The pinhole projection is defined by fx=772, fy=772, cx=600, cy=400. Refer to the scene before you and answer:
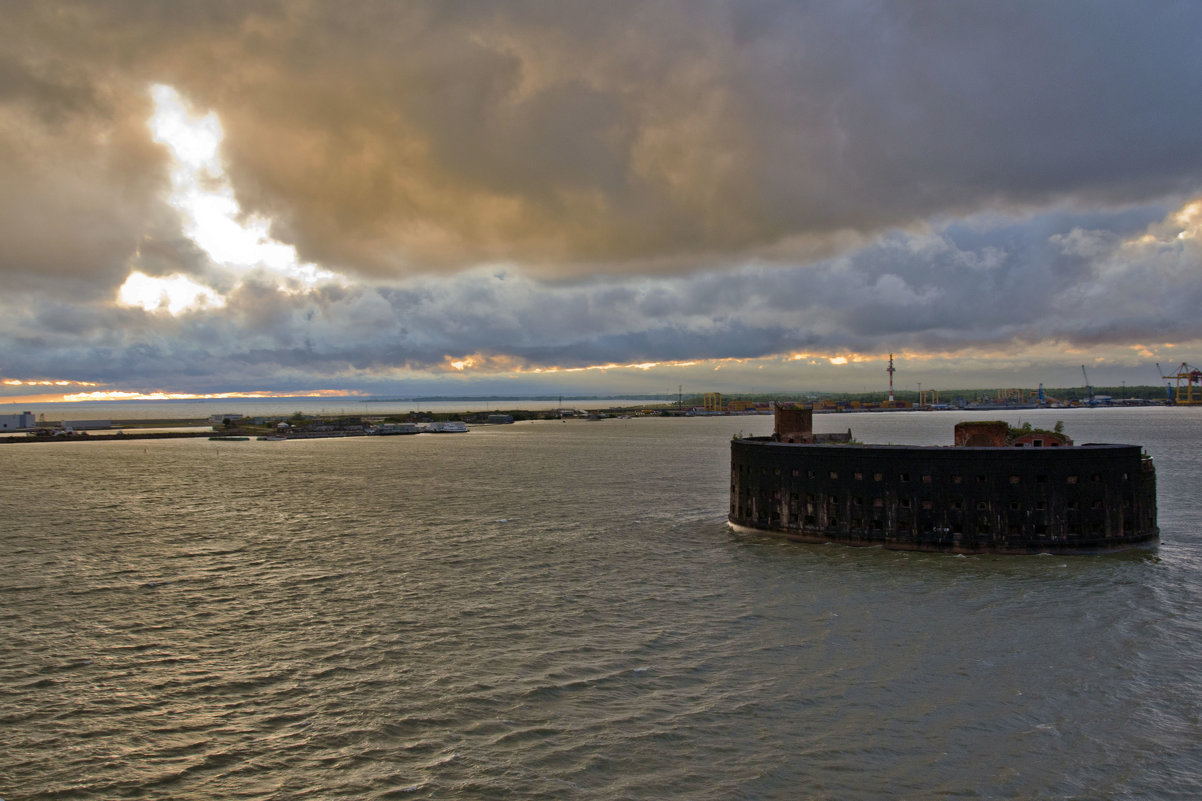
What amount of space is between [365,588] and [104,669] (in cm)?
1274

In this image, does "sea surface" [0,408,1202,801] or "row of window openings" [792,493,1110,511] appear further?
"row of window openings" [792,493,1110,511]

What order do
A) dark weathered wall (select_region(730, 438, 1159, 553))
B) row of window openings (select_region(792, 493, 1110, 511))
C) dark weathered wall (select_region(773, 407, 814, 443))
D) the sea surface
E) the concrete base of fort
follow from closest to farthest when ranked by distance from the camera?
1. the sea surface
2. the concrete base of fort
3. dark weathered wall (select_region(730, 438, 1159, 553))
4. row of window openings (select_region(792, 493, 1110, 511))
5. dark weathered wall (select_region(773, 407, 814, 443))

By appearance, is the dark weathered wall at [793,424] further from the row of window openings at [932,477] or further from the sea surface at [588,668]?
the sea surface at [588,668]

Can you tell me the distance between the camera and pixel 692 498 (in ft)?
240

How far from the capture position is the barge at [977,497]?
44625 millimetres

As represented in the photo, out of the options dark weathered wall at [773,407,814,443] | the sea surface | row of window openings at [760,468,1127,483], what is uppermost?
dark weathered wall at [773,407,814,443]

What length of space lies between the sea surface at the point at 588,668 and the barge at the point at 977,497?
183cm

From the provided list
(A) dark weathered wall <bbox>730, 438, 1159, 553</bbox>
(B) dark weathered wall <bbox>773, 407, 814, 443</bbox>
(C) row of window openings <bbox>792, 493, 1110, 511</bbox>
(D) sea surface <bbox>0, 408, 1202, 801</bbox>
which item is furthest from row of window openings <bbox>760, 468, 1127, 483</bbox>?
(B) dark weathered wall <bbox>773, 407, 814, 443</bbox>

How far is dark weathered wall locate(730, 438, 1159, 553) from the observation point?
146 ft

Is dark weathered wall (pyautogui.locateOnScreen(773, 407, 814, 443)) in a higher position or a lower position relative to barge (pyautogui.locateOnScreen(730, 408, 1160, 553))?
higher

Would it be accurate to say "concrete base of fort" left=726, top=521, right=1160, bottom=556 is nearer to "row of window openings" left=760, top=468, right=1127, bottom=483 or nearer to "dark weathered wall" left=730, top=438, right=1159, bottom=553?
"dark weathered wall" left=730, top=438, right=1159, bottom=553

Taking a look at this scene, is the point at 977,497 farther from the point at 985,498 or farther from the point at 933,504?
the point at 933,504

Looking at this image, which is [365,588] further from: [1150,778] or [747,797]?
[1150,778]

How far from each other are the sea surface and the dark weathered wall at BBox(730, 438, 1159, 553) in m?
1.93
